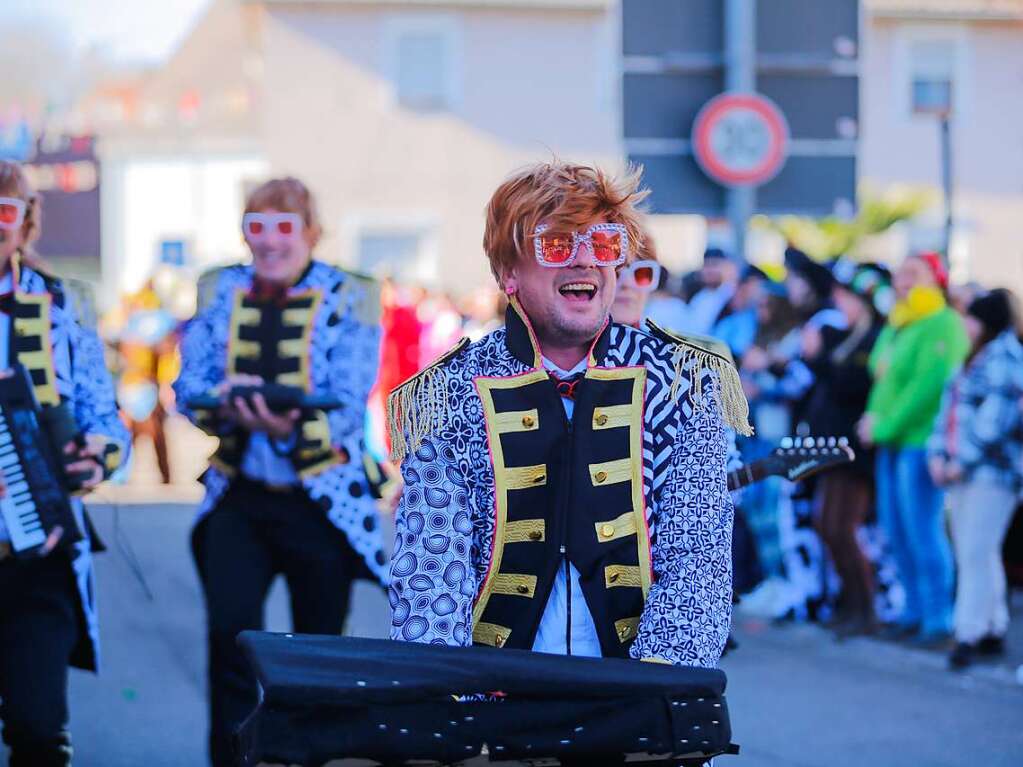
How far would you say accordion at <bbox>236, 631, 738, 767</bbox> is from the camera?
2.90m

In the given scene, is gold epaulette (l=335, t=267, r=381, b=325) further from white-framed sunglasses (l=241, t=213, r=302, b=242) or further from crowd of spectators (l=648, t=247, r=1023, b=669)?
crowd of spectators (l=648, t=247, r=1023, b=669)

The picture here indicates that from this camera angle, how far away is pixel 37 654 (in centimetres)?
505

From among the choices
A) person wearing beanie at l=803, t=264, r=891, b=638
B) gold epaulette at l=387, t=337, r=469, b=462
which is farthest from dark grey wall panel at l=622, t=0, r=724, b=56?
gold epaulette at l=387, t=337, r=469, b=462

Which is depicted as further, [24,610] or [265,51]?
[265,51]

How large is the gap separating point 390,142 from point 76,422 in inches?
997

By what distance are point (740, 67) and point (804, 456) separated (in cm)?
676

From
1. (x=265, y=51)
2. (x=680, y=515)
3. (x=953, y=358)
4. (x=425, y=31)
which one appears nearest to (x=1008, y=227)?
(x=425, y=31)

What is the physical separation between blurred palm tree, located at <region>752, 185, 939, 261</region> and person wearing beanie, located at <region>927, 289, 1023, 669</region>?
22545 mm

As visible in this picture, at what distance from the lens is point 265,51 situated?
29.8m

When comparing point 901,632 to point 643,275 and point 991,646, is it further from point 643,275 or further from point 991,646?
point 643,275

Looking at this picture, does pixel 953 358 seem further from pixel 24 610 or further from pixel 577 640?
pixel 577 640

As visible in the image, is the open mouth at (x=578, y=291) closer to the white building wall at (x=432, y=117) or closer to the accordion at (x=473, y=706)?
the accordion at (x=473, y=706)

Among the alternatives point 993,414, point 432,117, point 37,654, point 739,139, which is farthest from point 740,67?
point 432,117

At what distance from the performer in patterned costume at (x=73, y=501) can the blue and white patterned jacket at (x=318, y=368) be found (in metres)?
0.59
